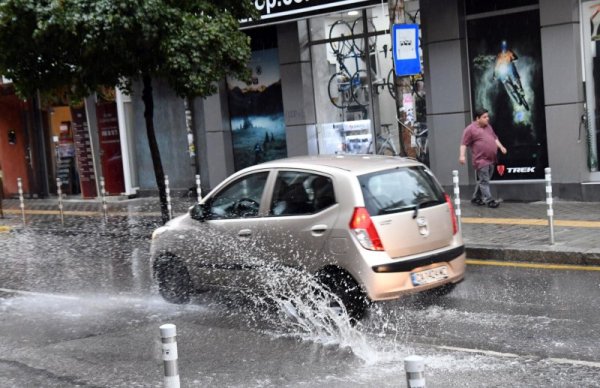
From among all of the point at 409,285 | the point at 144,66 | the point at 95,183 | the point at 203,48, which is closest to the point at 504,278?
the point at 409,285

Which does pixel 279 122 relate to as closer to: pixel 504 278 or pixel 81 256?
pixel 81 256

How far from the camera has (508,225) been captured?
41.6 ft

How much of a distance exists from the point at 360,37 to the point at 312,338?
11.5 metres

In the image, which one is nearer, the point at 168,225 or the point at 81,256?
the point at 168,225

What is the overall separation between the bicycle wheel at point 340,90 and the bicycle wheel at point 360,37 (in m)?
0.74

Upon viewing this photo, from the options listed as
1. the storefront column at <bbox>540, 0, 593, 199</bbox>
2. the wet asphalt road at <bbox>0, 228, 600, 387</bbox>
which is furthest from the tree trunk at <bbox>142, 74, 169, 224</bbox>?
the storefront column at <bbox>540, 0, 593, 199</bbox>

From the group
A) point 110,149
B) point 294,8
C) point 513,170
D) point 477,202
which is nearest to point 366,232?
point 477,202

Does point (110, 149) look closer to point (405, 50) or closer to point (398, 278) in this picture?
point (405, 50)

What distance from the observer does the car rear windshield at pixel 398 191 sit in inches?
301

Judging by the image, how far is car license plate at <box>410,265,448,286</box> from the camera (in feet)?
24.8

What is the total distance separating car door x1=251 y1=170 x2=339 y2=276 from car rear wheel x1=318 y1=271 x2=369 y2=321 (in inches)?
8.1

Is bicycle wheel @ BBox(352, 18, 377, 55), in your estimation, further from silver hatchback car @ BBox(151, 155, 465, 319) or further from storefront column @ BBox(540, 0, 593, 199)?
silver hatchback car @ BBox(151, 155, 465, 319)

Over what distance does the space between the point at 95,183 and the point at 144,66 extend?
370 inches

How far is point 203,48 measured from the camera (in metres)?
14.2
